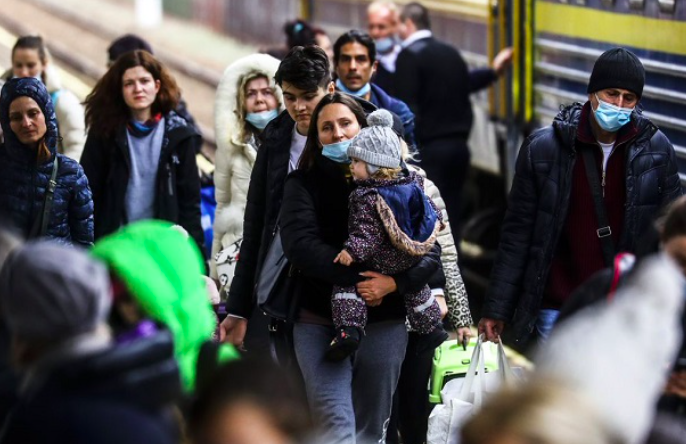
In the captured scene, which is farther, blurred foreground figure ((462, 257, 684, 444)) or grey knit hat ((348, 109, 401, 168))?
grey knit hat ((348, 109, 401, 168))

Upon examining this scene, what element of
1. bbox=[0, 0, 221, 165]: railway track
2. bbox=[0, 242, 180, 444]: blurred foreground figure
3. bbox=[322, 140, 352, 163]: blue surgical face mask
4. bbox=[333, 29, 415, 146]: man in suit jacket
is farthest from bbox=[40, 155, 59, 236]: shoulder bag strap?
bbox=[0, 0, 221, 165]: railway track

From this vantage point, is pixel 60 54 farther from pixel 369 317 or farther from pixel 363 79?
pixel 369 317

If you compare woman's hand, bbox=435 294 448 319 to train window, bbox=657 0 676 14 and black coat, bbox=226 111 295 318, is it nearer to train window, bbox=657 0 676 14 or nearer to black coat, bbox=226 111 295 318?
black coat, bbox=226 111 295 318

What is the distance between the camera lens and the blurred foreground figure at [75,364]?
3.11 m

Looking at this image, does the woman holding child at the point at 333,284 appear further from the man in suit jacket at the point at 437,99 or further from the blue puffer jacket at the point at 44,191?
the man in suit jacket at the point at 437,99

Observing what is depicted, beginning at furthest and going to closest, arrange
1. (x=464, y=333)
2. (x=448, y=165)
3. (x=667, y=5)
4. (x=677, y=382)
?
(x=448, y=165)
(x=667, y=5)
(x=464, y=333)
(x=677, y=382)

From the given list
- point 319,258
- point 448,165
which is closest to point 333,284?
point 319,258

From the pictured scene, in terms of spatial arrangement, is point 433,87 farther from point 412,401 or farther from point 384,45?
point 412,401

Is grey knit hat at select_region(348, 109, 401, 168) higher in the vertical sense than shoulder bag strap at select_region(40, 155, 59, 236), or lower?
higher

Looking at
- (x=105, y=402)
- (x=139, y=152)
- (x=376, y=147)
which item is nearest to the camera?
(x=105, y=402)

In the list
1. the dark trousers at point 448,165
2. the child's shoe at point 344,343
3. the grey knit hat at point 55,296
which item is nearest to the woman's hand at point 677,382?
the grey knit hat at point 55,296

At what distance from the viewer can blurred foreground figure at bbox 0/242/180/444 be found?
10.2 ft

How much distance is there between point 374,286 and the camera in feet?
17.9

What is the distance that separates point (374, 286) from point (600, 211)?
87 centimetres
